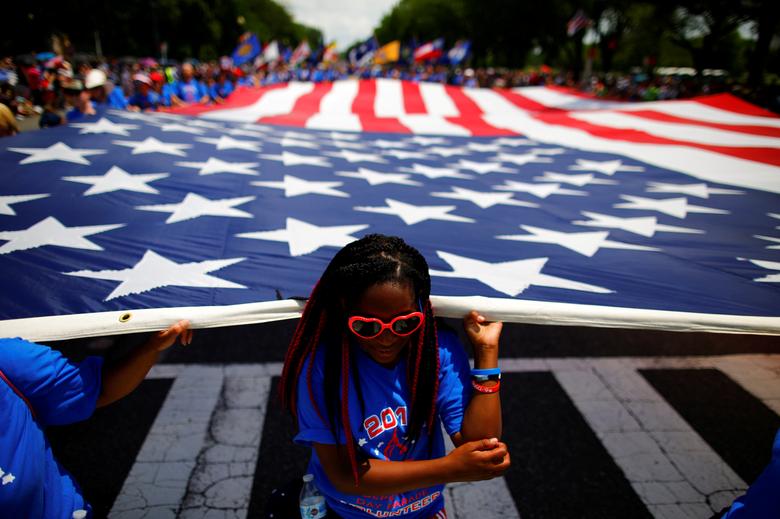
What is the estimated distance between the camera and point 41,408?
1500 mm

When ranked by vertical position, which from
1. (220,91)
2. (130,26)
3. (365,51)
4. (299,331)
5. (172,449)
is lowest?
(172,449)

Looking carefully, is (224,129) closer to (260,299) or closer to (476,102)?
(260,299)

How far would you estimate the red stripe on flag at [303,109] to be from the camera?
764 centimetres

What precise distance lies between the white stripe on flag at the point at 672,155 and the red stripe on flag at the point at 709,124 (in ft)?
3.01

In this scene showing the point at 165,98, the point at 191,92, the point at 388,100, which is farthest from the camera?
the point at 191,92

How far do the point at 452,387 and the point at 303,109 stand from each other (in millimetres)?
8168

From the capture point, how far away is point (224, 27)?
54531 mm

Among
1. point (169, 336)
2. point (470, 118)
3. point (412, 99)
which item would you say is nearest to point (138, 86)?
point (412, 99)

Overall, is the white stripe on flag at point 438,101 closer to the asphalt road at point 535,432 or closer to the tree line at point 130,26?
the asphalt road at point 535,432

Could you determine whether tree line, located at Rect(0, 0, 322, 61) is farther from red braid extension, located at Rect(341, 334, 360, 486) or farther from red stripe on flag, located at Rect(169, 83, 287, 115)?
red braid extension, located at Rect(341, 334, 360, 486)

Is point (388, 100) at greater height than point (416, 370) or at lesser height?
greater

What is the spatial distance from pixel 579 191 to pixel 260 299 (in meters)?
3.09

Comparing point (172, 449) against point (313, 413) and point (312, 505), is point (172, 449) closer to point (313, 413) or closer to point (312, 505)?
point (312, 505)

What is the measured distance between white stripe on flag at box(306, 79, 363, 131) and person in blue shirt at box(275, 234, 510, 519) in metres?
6.30
